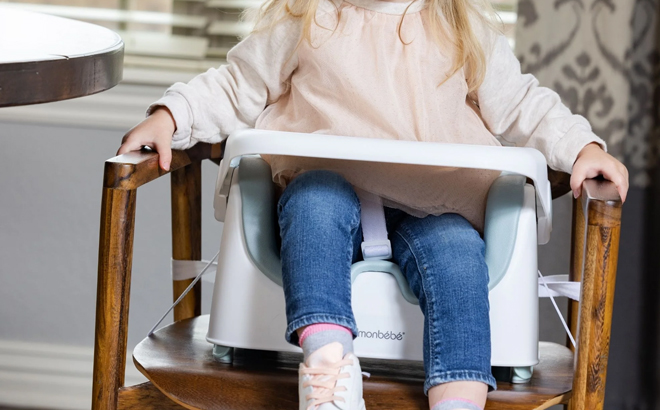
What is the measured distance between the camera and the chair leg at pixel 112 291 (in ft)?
2.55

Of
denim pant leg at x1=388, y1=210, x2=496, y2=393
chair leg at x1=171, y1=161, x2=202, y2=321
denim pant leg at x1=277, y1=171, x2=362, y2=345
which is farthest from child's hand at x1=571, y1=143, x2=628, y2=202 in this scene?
chair leg at x1=171, y1=161, x2=202, y2=321

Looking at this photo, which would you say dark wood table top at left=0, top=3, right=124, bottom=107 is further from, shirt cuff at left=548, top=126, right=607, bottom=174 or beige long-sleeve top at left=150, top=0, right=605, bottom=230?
shirt cuff at left=548, top=126, right=607, bottom=174

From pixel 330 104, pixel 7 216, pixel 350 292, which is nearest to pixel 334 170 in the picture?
pixel 330 104

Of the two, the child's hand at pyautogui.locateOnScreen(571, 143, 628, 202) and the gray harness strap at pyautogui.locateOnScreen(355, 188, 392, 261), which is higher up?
the child's hand at pyautogui.locateOnScreen(571, 143, 628, 202)

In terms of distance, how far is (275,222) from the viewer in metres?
0.93

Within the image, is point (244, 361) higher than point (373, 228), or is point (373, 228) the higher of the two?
point (373, 228)

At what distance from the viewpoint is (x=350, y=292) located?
0.81 meters

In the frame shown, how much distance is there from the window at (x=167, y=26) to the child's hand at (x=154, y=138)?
0.64m

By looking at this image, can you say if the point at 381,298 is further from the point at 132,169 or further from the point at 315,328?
the point at 132,169

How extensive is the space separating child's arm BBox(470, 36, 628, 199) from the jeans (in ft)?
0.48

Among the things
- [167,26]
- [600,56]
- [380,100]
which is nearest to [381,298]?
[380,100]

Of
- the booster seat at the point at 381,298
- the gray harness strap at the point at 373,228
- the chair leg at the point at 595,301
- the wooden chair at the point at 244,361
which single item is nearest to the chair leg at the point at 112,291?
the wooden chair at the point at 244,361

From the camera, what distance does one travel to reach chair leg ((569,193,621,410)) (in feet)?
2.40

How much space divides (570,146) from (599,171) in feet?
0.28
